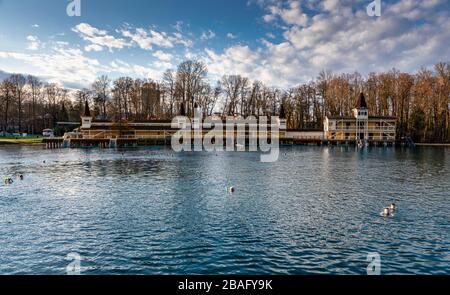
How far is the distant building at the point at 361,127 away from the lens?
9050cm

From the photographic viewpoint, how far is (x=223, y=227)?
15.0 meters

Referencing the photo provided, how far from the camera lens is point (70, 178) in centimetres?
2984

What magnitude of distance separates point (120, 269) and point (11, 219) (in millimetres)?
9546

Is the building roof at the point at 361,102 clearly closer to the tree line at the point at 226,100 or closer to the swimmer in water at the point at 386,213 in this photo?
the tree line at the point at 226,100

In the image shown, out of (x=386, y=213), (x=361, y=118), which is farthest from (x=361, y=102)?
(x=386, y=213)

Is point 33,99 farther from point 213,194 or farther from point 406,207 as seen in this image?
point 406,207

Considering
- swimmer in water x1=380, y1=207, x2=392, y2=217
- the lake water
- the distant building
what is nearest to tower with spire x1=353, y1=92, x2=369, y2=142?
the distant building

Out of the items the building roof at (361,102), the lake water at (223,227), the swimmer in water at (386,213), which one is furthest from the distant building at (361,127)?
the swimmer in water at (386,213)

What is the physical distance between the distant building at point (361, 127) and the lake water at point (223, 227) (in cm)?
6631

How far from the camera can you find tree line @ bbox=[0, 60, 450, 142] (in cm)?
9050

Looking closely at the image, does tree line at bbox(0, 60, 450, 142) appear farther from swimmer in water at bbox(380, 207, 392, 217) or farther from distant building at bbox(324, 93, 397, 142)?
swimmer in water at bbox(380, 207, 392, 217)

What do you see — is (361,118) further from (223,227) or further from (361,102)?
(223,227)
